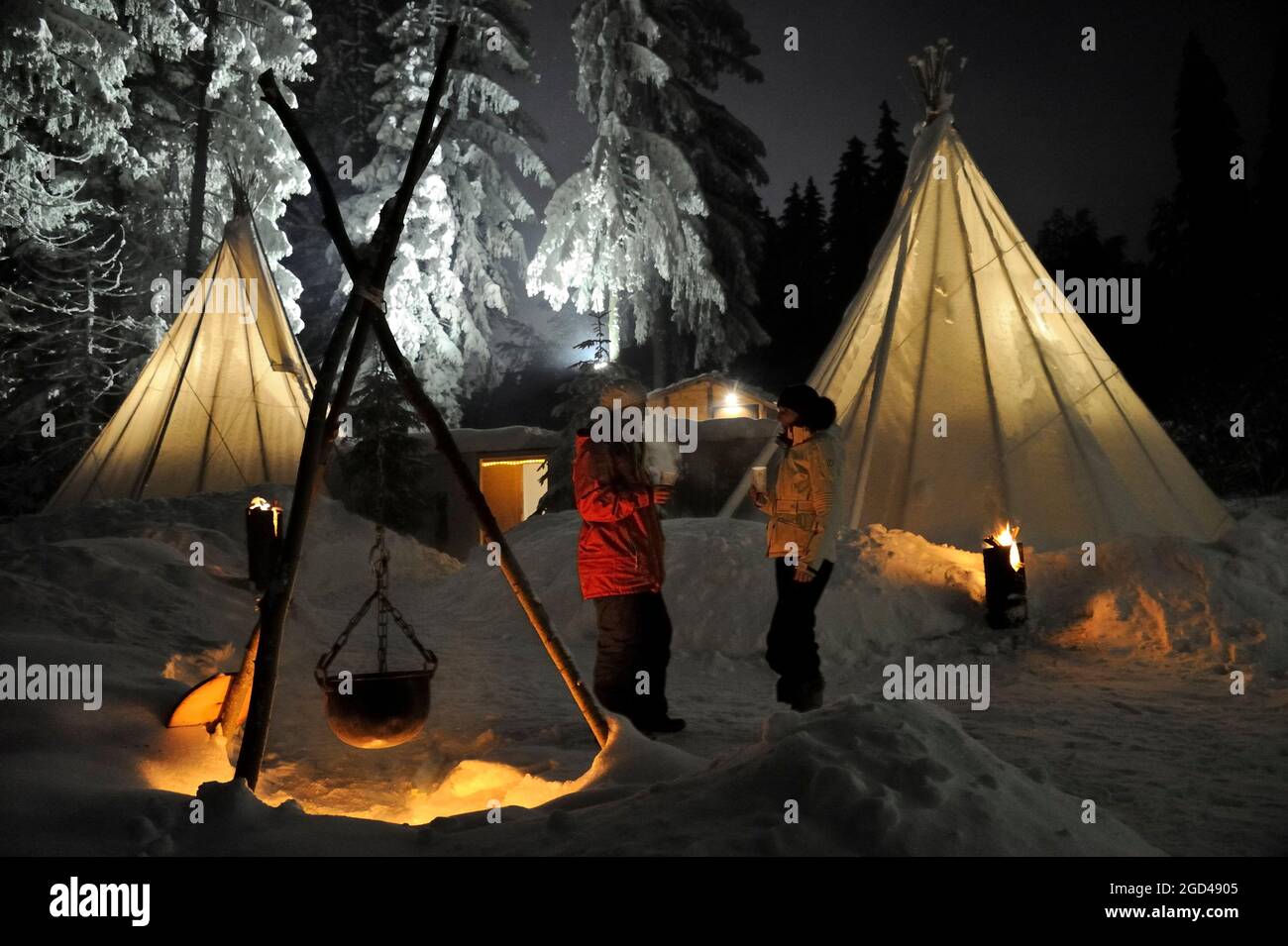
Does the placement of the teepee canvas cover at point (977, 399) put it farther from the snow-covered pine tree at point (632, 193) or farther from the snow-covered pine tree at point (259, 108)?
the snow-covered pine tree at point (259, 108)

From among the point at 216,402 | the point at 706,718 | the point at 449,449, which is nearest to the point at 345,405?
the point at 449,449

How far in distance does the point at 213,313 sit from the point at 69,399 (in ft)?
13.4

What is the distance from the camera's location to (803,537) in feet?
13.7

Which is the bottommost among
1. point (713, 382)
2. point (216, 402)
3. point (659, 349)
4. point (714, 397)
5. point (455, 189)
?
point (216, 402)

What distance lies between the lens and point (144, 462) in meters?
12.0

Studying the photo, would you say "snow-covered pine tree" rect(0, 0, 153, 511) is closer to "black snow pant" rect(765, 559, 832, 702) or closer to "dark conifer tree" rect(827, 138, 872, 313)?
"black snow pant" rect(765, 559, 832, 702)

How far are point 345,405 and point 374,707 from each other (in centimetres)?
113

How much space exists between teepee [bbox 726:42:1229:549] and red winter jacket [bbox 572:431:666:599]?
3.81 meters

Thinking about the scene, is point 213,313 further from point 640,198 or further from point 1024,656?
point 1024,656

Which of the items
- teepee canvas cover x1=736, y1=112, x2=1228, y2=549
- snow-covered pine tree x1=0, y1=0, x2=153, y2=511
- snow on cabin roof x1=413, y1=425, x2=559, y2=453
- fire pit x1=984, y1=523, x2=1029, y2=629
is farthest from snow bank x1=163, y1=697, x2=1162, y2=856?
snow-covered pine tree x1=0, y1=0, x2=153, y2=511

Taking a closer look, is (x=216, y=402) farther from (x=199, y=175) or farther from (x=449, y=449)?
(x=449, y=449)

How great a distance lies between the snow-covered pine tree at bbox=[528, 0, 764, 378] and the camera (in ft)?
53.5

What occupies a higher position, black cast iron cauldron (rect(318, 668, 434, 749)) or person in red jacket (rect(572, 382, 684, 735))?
person in red jacket (rect(572, 382, 684, 735))
